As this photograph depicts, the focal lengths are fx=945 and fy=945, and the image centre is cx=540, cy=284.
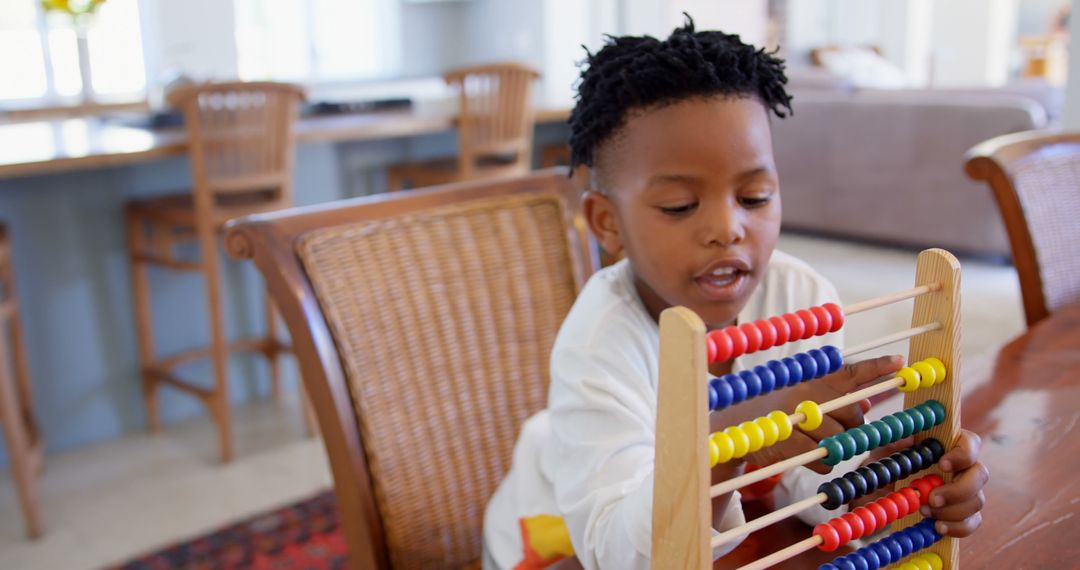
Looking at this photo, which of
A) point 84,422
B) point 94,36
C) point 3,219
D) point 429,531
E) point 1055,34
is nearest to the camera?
point 429,531

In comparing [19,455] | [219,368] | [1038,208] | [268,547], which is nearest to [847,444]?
[1038,208]

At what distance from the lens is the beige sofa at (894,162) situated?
439 centimetres

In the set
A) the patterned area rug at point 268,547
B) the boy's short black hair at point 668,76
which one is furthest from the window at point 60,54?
the boy's short black hair at point 668,76

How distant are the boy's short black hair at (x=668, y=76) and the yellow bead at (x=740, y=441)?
1.03ft

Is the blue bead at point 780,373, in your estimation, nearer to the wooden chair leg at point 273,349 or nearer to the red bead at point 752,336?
the red bead at point 752,336

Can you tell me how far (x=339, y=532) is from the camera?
2.33 m

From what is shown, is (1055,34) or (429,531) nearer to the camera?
(429,531)

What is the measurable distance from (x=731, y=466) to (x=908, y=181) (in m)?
4.43

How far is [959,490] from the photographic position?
0.65 meters

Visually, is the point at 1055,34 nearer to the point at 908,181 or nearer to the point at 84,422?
the point at 908,181

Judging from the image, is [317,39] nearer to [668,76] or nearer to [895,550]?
[668,76]

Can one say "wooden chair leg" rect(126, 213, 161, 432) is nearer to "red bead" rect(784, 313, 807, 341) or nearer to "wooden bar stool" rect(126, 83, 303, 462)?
"wooden bar stool" rect(126, 83, 303, 462)

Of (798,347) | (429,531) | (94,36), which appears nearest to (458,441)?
(429,531)

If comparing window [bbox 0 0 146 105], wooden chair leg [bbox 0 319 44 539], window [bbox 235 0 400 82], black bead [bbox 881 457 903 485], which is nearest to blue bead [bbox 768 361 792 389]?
black bead [bbox 881 457 903 485]
